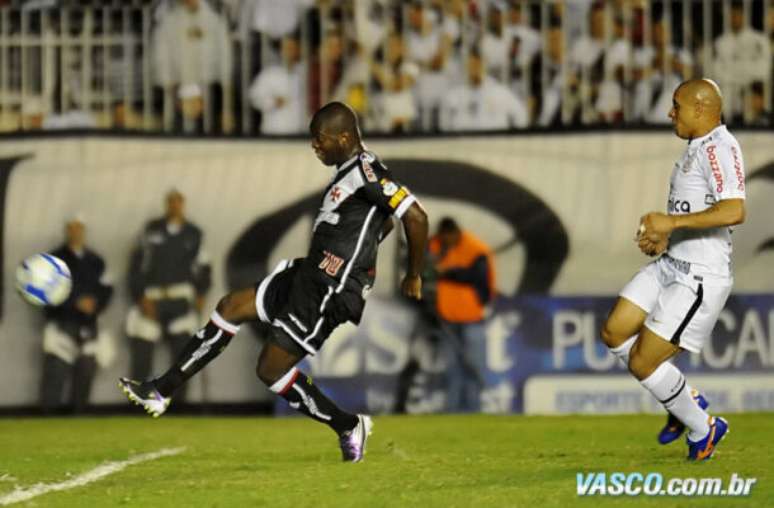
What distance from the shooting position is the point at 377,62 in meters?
16.9

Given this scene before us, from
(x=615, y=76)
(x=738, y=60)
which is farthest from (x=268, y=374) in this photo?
(x=738, y=60)

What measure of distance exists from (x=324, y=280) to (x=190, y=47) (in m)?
7.48

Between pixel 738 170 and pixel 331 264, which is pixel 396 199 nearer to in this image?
pixel 331 264

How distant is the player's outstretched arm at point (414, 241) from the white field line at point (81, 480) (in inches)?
81.5

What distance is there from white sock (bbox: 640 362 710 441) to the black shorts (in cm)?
181

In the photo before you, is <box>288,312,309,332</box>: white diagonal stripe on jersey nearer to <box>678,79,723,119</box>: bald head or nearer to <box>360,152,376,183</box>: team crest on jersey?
<box>360,152,376,183</box>: team crest on jersey

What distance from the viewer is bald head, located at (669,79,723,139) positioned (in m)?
9.64

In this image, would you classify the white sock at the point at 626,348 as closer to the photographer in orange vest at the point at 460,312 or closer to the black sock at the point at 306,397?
the black sock at the point at 306,397

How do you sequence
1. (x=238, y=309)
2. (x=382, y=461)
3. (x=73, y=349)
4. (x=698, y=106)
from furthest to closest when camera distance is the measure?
(x=73, y=349) < (x=382, y=461) < (x=238, y=309) < (x=698, y=106)

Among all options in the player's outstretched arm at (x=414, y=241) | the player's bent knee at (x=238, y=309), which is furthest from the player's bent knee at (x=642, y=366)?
the player's bent knee at (x=238, y=309)

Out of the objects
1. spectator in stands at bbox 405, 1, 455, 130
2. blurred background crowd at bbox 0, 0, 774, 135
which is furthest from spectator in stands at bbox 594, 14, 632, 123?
spectator in stands at bbox 405, 1, 455, 130

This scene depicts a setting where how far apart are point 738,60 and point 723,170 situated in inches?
291

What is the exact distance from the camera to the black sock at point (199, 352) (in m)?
10.0

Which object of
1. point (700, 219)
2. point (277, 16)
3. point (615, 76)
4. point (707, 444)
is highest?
point (277, 16)
